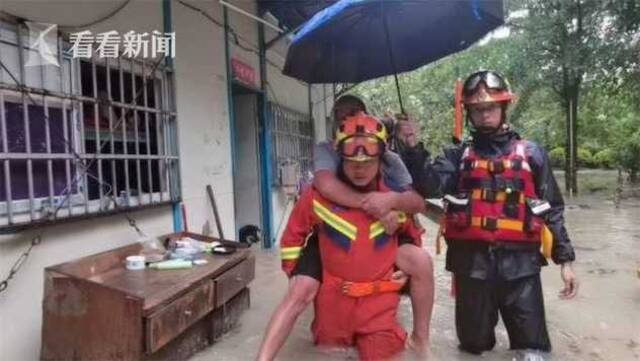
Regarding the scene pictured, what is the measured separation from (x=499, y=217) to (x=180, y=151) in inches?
119

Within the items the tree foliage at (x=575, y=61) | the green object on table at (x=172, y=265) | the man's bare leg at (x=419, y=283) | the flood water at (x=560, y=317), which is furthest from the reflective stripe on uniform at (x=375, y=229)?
the tree foliage at (x=575, y=61)

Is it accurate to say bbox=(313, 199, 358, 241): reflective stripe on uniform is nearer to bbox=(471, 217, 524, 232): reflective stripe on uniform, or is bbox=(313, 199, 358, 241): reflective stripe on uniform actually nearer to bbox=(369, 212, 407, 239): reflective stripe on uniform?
bbox=(369, 212, 407, 239): reflective stripe on uniform

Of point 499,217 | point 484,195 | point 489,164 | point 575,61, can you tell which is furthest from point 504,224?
point 575,61

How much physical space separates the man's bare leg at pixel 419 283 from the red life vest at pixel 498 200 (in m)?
0.35

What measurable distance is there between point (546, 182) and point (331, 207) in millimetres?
1203

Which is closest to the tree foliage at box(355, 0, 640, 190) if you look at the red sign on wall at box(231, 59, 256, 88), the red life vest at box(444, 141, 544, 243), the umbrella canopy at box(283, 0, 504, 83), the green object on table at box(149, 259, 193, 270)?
the red sign on wall at box(231, 59, 256, 88)

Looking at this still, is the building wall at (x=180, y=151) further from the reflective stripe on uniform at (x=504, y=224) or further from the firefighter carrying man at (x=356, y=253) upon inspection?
the reflective stripe on uniform at (x=504, y=224)

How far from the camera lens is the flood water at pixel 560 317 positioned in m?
3.74

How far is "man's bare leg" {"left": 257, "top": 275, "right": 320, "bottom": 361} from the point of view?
2.98 metres

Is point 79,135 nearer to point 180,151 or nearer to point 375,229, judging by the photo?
point 180,151

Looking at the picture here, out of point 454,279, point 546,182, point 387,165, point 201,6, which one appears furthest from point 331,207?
point 201,6

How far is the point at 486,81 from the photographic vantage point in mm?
3287

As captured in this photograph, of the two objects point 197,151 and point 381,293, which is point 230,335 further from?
point 197,151

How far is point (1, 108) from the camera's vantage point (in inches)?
125
